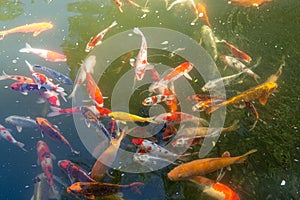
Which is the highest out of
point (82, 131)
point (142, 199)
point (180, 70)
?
point (180, 70)

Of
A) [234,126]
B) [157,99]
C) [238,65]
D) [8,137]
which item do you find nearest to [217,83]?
[238,65]

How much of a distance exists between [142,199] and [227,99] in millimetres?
1118

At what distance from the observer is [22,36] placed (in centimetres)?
416

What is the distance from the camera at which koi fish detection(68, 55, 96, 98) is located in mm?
3352

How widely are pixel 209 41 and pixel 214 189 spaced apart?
65.5 inches

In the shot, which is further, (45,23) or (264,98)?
(45,23)

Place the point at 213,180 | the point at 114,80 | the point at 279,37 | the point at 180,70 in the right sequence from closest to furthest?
1. the point at 213,180
2. the point at 180,70
3. the point at 114,80
4. the point at 279,37

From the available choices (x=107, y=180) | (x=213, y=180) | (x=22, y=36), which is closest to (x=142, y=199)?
(x=107, y=180)

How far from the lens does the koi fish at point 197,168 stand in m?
2.52

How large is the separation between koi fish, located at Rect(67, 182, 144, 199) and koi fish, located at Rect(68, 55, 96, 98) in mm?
1004

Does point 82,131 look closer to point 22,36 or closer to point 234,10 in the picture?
point 22,36

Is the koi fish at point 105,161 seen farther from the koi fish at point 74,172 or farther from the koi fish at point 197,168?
the koi fish at point 197,168

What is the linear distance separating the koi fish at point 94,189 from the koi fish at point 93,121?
1.47ft

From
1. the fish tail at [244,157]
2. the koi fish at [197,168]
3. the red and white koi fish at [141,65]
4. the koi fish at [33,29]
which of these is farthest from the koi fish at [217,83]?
the koi fish at [33,29]
